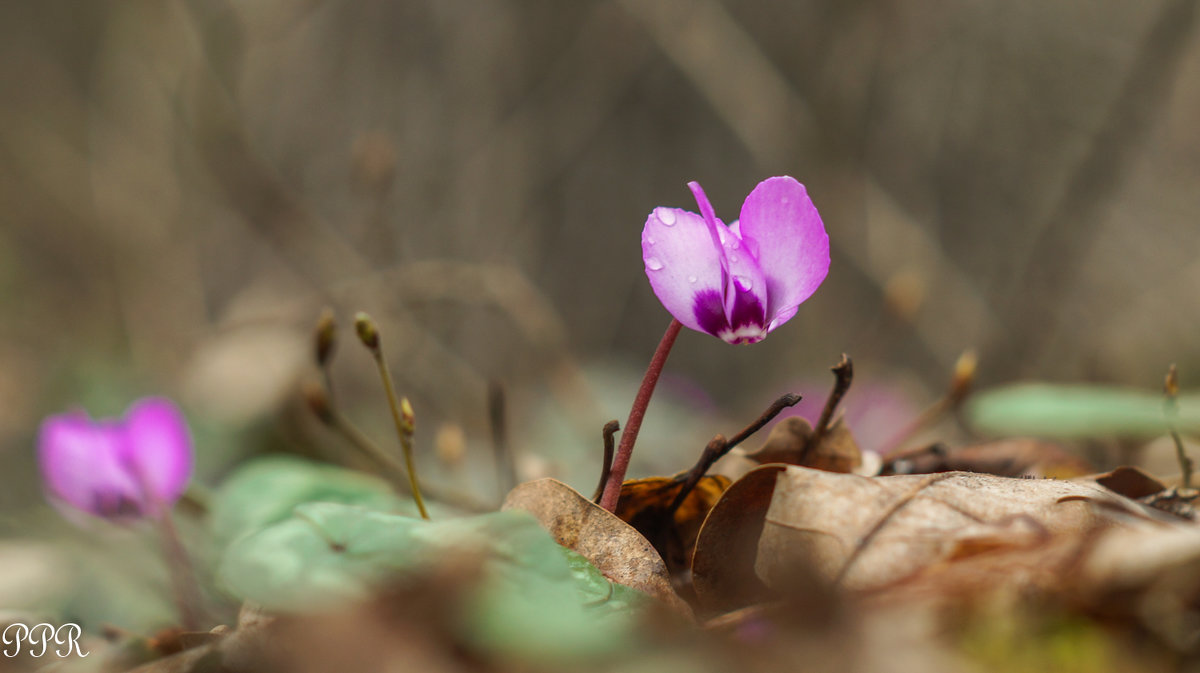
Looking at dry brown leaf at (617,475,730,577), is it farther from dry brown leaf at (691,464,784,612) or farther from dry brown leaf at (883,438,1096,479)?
dry brown leaf at (883,438,1096,479)

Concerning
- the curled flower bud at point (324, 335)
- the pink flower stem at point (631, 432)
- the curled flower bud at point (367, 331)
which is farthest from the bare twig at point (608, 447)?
the curled flower bud at point (324, 335)

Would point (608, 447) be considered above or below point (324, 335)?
below

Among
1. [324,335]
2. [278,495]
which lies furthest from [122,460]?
[324,335]

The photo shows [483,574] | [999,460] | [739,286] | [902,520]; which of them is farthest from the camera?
[999,460]

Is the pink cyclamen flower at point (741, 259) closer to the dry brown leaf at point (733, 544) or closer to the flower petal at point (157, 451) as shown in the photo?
the dry brown leaf at point (733, 544)

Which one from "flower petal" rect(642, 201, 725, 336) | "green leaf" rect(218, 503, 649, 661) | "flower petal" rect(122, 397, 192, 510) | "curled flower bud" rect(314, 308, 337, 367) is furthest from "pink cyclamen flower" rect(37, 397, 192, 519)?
"flower petal" rect(642, 201, 725, 336)

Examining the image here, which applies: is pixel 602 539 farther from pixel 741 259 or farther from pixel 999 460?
pixel 999 460

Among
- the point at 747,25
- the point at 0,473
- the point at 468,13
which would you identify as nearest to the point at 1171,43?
the point at 747,25
